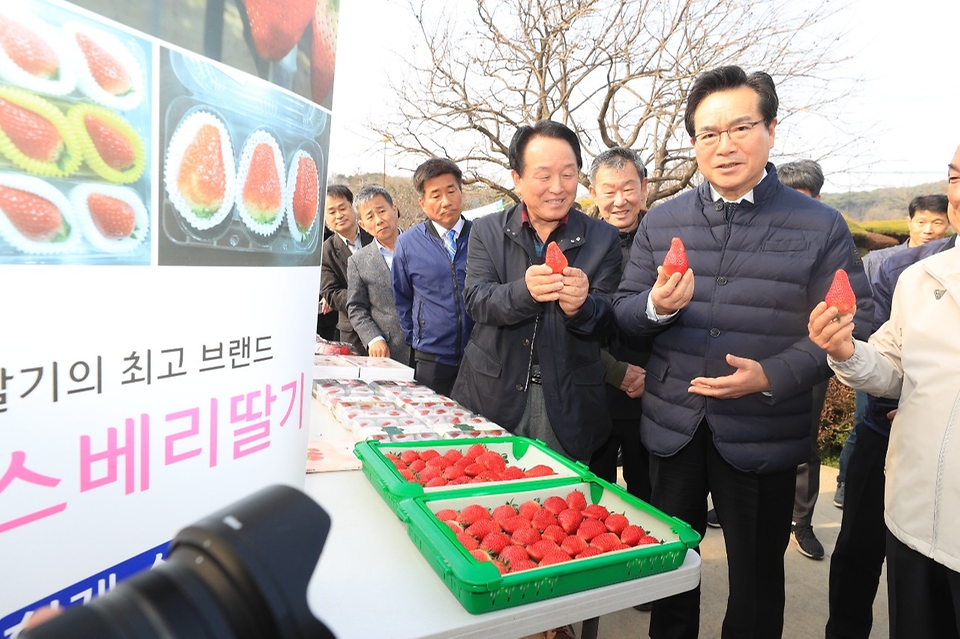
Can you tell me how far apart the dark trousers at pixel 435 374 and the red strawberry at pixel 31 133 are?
9.30 ft

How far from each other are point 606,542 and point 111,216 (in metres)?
1.19

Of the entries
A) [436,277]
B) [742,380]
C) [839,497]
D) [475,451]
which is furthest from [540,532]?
[839,497]

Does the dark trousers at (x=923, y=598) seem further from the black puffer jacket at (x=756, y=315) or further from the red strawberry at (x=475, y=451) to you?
the red strawberry at (x=475, y=451)

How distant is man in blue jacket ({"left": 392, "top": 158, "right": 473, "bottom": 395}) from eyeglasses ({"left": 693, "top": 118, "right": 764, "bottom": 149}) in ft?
5.55

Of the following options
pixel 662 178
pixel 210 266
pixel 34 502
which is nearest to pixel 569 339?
pixel 210 266

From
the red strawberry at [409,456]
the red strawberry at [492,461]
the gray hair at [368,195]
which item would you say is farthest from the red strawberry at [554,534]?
the gray hair at [368,195]

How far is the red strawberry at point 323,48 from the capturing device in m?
0.69

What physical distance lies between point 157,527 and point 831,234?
1.86 meters

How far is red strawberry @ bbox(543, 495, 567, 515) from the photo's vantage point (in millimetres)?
1525

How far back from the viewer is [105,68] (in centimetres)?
50

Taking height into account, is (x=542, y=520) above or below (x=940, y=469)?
below

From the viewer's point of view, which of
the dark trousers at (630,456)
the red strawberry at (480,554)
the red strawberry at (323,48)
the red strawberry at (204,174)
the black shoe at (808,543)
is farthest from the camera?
the black shoe at (808,543)

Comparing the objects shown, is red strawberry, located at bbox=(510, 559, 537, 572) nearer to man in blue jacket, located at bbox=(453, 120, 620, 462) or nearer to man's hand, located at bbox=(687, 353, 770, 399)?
man's hand, located at bbox=(687, 353, 770, 399)

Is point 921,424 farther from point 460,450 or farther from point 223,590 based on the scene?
point 223,590
